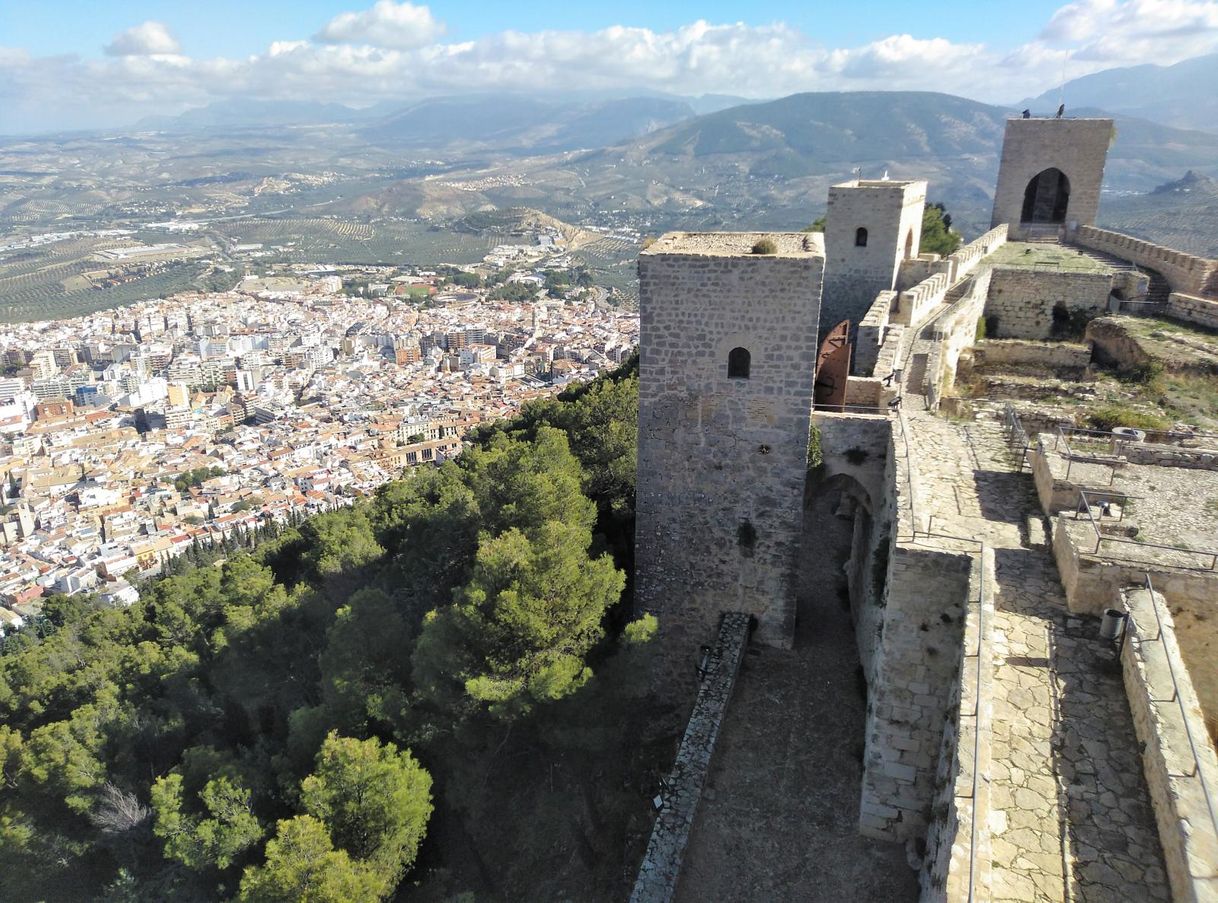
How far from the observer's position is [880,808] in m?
6.02

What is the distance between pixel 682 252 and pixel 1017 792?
565cm

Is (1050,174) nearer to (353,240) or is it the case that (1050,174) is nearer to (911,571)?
(911,571)

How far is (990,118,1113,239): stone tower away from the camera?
19.2 meters

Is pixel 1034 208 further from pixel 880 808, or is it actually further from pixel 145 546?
pixel 145 546

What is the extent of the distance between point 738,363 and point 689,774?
161 inches

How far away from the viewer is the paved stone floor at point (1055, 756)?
378cm

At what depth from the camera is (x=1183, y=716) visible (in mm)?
4051

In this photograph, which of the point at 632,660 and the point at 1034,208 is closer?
the point at 632,660

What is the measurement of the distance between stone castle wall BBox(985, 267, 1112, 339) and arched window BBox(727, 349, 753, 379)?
9.14 m

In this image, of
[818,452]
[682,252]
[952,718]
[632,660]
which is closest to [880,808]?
[952,718]

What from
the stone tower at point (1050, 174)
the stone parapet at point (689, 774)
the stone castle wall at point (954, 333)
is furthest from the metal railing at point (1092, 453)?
the stone tower at point (1050, 174)

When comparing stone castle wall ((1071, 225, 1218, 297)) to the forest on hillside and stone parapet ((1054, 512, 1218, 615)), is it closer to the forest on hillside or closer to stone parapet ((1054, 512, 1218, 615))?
the forest on hillside

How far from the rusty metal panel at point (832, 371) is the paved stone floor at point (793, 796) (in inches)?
114

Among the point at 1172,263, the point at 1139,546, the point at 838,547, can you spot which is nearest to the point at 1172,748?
the point at 1139,546
